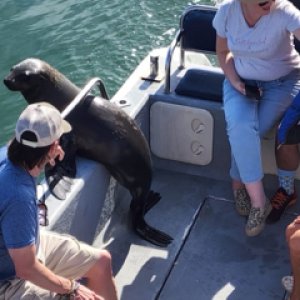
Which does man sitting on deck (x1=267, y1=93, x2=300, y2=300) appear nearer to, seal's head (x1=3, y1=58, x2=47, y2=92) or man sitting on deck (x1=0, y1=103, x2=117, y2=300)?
man sitting on deck (x1=0, y1=103, x2=117, y2=300)

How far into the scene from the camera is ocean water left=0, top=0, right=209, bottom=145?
305 inches

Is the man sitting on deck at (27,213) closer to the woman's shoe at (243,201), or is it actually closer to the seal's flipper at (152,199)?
the seal's flipper at (152,199)

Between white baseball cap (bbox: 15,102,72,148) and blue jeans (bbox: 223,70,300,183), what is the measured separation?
1.30 metres

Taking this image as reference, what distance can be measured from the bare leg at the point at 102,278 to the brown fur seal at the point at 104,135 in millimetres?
670

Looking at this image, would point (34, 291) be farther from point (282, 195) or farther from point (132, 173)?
point (282, 195)

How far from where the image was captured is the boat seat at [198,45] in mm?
4320

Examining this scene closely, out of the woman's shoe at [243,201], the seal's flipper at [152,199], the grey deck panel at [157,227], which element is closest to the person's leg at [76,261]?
the grey deck panel at [157,227]

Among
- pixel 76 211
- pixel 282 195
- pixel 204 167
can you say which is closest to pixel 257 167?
pixel 282 195

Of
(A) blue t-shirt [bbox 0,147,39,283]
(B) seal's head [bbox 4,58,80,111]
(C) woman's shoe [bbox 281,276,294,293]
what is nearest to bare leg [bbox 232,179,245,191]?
(C) woman's shoe [bbox 281,276,294,293]

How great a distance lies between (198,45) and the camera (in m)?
4.51

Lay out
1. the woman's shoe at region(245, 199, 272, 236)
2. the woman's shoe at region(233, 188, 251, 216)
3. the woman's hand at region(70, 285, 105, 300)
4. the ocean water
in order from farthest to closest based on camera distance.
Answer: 1. the ocean water
2. the woman's shoe at region(233, 188, 251, 216)
3. the woman's shoe at region(245, 199, 272, 236)
4. the woman's hand at region(70, 285, 105, 300)

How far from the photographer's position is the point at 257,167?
151 inches

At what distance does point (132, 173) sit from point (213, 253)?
69 centimetres

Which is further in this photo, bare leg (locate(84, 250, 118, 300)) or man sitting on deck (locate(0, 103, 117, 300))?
bare leg (locate(84, 250, 118, 300))
